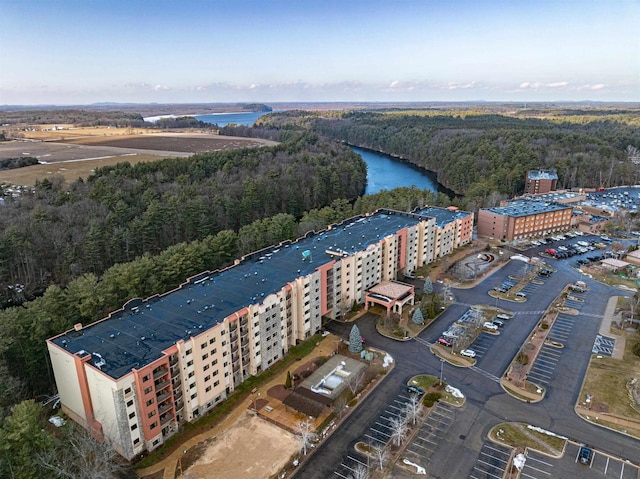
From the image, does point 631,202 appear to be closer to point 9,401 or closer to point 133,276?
point 133,276

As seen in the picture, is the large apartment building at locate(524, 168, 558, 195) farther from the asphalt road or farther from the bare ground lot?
the bare ground lot

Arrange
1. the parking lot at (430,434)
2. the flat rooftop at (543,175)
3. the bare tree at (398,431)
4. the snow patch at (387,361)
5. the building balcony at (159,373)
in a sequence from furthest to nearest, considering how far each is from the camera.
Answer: the flat rooftop at (543,175) → the snow patch at (387,361) → the bare tree at (398,431) → the parking lot at (430,434) → the building balcony at (159,373)

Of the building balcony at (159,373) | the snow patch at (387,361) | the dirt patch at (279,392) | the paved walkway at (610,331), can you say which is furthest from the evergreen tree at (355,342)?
the paved walkway at (610,331)

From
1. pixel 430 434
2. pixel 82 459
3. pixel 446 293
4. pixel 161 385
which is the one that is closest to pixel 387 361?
pixel 430 434

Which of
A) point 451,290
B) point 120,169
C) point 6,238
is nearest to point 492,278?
point 451,290

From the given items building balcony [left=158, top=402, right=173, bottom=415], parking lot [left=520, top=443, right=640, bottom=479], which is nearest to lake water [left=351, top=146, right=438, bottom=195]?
parking lot [left=520, top=443, right=640, bottom=479]

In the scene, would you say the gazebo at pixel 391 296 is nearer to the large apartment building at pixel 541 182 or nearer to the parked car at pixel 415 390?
the parked car at pixel 415 390

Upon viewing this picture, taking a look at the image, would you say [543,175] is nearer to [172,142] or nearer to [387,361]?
[387,361]

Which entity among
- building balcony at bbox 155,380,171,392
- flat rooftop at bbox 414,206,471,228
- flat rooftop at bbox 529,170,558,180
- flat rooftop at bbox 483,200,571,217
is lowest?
building balcony at bbox 155,380,171,392
